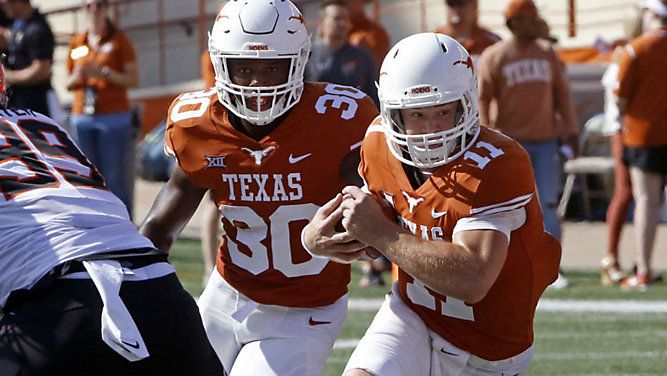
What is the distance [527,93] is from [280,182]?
4033 mm

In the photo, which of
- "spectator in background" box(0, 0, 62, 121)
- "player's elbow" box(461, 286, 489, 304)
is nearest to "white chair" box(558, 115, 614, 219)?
"spectator in background" box(0, 0, 62, 121)

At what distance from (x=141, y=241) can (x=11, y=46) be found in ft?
19.7

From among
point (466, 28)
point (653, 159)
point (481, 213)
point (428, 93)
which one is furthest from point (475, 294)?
point (466, 28)

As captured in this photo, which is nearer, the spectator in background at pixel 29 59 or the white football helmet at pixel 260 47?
the white football helmet at pixel 260 47

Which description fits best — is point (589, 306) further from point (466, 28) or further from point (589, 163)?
point (589, 163)

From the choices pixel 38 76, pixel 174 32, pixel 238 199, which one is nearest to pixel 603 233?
pixel 38 76

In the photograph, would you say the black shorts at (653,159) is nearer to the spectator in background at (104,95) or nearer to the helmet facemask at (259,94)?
the spectator in background at (104,95)

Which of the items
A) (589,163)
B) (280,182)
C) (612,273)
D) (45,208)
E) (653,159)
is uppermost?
(45,208)

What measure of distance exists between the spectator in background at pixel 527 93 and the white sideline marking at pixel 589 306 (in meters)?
0.49

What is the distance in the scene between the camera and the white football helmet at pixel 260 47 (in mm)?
4156

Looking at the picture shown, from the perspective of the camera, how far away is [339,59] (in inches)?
329

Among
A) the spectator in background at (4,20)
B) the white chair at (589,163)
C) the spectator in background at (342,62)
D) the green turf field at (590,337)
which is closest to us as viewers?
the green turf field at (590,337)

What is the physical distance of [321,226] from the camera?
3.67 m

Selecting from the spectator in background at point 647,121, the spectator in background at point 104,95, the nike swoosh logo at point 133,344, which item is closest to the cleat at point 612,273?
the spectator in background at point 647,121
